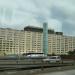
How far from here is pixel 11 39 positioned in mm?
76750

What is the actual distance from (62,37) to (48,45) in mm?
11574

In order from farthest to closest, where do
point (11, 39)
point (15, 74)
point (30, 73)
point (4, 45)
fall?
point (4, 45) → point (11, 39) → point (30, 73) → point (15, 74)

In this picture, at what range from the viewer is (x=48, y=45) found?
10925 cm

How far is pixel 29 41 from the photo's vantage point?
8575 centimetres

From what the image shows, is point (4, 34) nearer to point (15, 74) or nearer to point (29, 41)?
point (29, 41)

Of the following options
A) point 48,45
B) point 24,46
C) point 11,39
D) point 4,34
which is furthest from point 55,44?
point 4,34

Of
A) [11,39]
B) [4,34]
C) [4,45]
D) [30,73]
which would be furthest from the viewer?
[4,45]

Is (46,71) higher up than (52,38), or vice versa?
(52,38)

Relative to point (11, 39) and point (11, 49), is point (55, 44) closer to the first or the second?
point (11, 49)

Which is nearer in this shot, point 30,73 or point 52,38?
point 30,73

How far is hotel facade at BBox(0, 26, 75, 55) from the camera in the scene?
239ft

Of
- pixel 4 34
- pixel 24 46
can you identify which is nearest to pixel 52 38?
pixel 24 46

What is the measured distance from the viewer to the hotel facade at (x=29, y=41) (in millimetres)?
72750

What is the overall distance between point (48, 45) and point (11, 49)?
26.2 metres
